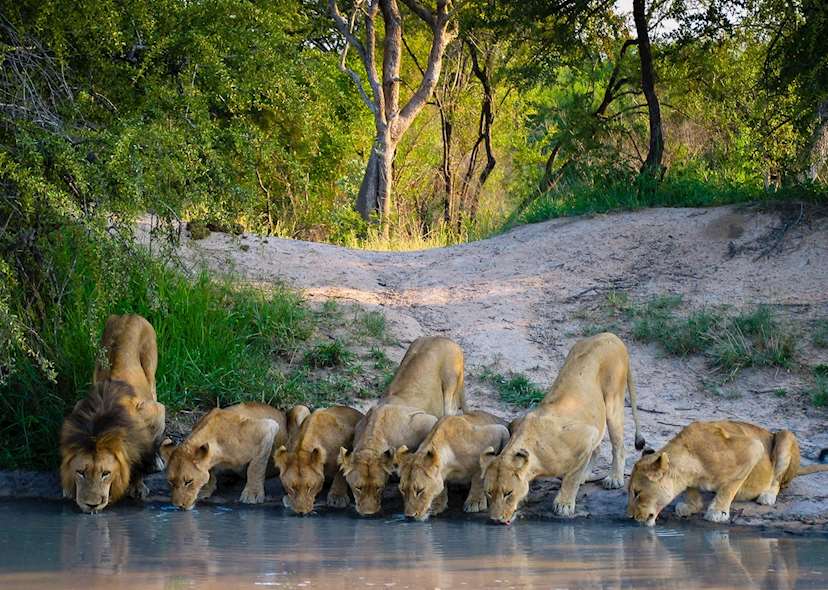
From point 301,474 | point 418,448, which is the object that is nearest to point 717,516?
point 418,448

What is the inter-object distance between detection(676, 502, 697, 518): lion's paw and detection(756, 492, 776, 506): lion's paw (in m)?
0.45

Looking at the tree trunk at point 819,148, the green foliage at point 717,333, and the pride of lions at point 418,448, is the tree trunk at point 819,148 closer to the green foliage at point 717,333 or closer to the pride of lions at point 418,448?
the green foliage at point 717,333

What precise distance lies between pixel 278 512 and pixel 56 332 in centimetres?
252

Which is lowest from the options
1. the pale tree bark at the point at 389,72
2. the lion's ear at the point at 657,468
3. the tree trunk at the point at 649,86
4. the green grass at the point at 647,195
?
the lion's ear at the point at 657,468

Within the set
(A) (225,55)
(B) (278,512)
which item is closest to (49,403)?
(B) (278,512)

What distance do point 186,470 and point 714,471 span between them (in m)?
3.70

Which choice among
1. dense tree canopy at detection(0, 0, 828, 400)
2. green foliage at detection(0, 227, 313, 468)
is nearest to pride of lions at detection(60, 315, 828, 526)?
green foliage at detection(0, 227, 313, 468)

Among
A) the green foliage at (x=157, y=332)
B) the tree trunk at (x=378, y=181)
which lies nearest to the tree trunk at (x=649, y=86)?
the green foliage at (x=157, y=332)

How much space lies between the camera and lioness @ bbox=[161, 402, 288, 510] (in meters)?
8.98

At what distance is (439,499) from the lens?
879 cm

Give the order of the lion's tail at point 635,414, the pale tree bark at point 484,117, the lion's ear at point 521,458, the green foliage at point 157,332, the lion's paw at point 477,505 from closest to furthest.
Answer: the lion's ear at point 521,458 → the lion's paw at point 477,505 → the green foliage at point 157,332 → the lion's tail at point 635,414 → the pale tree bark at point 484,117

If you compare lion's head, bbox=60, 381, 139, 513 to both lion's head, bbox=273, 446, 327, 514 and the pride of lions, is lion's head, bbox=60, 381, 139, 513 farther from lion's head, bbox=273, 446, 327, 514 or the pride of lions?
lion's head, bbox=273, 446, 327, 514

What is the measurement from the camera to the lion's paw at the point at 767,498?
8.47 metres

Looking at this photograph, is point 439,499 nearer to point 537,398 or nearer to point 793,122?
point 537,398
